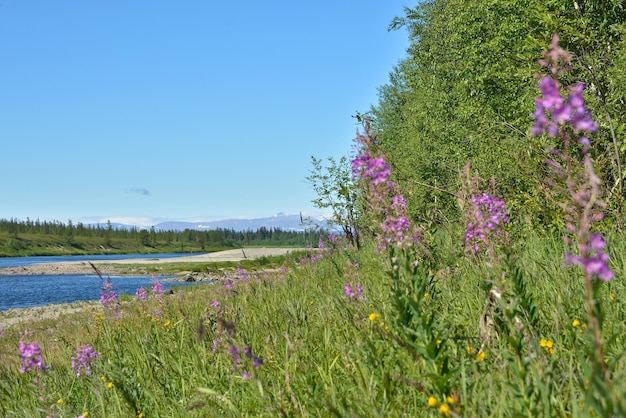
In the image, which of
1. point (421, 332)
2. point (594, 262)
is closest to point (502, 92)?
point (421, 332)

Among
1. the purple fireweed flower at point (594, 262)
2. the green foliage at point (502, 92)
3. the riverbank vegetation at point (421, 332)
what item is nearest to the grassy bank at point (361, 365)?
the riverbank vegetation at point (421, 332)

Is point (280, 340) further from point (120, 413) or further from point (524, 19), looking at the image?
point (524, 19)

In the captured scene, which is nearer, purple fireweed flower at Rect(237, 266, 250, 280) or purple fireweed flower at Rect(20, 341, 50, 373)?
purple fireweed flower at Rect(20, 341, 50, 373)

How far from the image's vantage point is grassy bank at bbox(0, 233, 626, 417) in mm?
2896

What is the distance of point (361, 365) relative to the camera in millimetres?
3586

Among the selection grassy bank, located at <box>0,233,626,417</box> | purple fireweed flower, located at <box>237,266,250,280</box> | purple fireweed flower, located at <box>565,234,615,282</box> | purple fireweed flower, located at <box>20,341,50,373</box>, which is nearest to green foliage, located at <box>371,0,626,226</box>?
grassy bank, located at <box>0,233,626,417</box>

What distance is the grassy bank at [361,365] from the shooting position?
2896 millimetres

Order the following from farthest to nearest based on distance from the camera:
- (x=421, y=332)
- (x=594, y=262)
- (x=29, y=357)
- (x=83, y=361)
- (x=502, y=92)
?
(x=502, y=92)
(x=83, y=361)
(x=29, y=357)
(x=421, y=332)
(x=594, y=262)

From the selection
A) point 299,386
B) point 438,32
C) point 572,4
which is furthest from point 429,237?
point 438,32

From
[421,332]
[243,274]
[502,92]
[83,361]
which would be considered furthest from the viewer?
[502,92]

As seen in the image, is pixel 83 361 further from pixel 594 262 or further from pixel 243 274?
pixel 243 274

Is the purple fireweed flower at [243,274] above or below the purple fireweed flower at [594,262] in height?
below

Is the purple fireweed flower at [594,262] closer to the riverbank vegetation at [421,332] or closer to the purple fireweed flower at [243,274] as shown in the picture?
the riverbank vegetation at [421,332]

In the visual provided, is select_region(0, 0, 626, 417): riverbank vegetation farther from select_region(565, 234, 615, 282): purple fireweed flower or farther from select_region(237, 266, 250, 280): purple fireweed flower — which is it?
select_region(237, 266, 250, 280): purple fireweed flower
